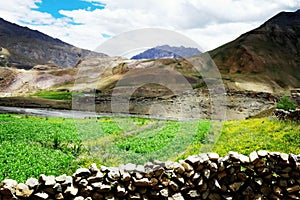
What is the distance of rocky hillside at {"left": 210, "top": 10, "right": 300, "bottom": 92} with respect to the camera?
98875mm

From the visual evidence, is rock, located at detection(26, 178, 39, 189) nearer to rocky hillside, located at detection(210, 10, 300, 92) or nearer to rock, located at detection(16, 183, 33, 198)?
rock, located at detection(16, 183, 33, 198)

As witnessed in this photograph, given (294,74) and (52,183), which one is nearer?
(52,183)

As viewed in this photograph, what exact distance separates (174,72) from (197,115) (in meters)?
36.8

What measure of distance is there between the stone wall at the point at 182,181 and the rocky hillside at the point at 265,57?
247 ft

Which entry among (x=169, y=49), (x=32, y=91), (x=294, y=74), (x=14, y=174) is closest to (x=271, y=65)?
(x=294, y=74)

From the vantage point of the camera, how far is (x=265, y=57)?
111625 millimetres

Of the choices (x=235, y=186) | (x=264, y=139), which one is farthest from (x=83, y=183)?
(x=264, y=139)

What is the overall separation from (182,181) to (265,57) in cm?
10796

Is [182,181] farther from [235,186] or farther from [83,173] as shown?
[83,173]

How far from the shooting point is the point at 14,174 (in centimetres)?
1307

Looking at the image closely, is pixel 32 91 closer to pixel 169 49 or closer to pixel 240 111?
pixel 240 111

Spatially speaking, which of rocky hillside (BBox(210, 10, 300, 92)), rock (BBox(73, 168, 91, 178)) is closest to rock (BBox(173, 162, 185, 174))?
rock (BBox(73, 168, 91, 178))

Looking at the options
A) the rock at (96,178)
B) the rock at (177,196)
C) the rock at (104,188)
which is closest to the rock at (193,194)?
the rock at (177,196)

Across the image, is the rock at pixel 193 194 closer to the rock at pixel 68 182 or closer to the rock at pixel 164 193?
the rock at pixel 164 193
